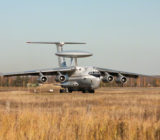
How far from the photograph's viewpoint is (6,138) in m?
8.50

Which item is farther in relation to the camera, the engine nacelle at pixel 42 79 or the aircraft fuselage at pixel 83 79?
the engine nacelle at pixel 42 79

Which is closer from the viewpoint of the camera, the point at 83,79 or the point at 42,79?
the point at 42,79

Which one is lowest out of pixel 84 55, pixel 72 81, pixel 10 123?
pixel 72 81

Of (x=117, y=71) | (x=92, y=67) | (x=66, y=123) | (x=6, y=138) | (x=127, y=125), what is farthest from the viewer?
(x=117, y=71)

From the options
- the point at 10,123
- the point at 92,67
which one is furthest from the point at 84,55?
the point at 10,123

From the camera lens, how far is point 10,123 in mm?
10273

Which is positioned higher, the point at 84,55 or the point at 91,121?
the point at 91,121

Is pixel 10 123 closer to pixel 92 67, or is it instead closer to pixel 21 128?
pixel 21 128

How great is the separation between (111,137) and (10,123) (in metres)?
3.13

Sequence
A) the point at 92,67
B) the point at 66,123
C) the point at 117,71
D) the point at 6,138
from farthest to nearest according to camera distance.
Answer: the point at 117,71
the point at 92,67
the point at 66,123
the point at 6,138

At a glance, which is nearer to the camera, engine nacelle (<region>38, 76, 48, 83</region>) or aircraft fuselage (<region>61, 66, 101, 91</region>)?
aircraft fuselage (<region>61, 66, 101, 91</region>)

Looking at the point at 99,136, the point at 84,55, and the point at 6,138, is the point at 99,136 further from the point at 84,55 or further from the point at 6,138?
the point at 84,55

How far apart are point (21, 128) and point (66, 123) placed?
1264mm

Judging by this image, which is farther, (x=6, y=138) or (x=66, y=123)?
(x=66, y=123)
